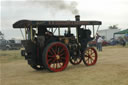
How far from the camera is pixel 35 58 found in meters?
7.53

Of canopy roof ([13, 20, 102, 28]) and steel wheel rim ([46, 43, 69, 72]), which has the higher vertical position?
canopy roof ([13, 20, 102, 28])

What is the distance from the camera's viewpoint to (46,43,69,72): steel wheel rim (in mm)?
7513

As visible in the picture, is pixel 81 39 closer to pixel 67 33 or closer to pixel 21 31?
pixel 67 33

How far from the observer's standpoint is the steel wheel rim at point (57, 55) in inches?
296

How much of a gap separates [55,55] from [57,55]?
0.08m

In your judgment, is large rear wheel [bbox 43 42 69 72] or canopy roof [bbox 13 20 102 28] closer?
canopy roof [bbox 13 20 102 28]

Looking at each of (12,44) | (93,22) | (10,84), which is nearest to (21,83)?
(10,84)

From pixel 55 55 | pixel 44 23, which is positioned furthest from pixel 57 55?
pixel 44 23

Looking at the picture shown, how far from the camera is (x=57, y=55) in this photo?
7.64 meters

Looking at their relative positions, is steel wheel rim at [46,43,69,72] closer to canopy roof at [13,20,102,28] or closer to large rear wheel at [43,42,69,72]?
large rear wheel at [43,42,69,72]

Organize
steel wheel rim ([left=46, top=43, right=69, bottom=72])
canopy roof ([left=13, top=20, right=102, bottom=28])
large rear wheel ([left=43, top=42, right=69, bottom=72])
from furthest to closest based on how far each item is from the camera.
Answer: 1. steel wheel rim ([left=46, top=43, right=69, bottom=72])
2. large rear wheel ([left=43, top=42, right=69, bottom=72])
3. canopy roof ([left=13, top=20, right=102, bottom=28])

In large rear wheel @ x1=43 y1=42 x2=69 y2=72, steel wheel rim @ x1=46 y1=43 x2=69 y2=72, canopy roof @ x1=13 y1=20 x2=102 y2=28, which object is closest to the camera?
canopy roof @ x1=13 y1=20 x2=102 y2=28

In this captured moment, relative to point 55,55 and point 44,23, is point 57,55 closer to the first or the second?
point 55,55

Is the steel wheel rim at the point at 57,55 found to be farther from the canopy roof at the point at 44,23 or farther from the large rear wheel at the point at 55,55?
the canopy roof at the point at 44,23
